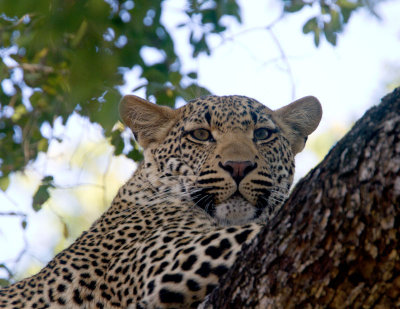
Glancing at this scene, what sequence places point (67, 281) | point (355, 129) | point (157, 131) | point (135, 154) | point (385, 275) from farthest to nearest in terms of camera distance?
1. point (135, 154)
2. point (157, 131)
3. point (67, 281)
4. point (355, 129)
5. point (385, 275)

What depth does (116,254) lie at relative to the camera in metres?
5.08

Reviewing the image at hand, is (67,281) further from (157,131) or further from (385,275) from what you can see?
(385,275)

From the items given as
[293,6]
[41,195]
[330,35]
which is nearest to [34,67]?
[41,195]

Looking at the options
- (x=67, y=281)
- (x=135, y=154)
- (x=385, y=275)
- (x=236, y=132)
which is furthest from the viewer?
(x=135, y=154)

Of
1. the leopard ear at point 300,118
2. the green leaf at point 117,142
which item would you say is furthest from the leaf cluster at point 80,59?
the leopard ear at point 300,118

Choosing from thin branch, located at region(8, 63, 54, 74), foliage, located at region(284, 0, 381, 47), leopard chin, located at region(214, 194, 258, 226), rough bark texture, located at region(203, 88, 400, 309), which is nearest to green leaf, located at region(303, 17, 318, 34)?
foliage, located at region(284, 0, 381, 47)

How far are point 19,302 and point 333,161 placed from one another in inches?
132

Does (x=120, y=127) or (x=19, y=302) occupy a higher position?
(x=120, y=127)

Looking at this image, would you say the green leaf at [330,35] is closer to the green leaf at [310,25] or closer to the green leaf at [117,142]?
the green leaf at [310,25]

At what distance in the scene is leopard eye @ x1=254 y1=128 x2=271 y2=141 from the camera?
5.87 metres

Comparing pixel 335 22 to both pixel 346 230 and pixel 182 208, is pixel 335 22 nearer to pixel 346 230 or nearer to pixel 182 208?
pixel 182 208

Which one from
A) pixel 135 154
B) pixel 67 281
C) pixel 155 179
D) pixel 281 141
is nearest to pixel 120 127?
pixel 135 154

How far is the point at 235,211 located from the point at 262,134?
111 cm

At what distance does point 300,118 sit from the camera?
650 cm
